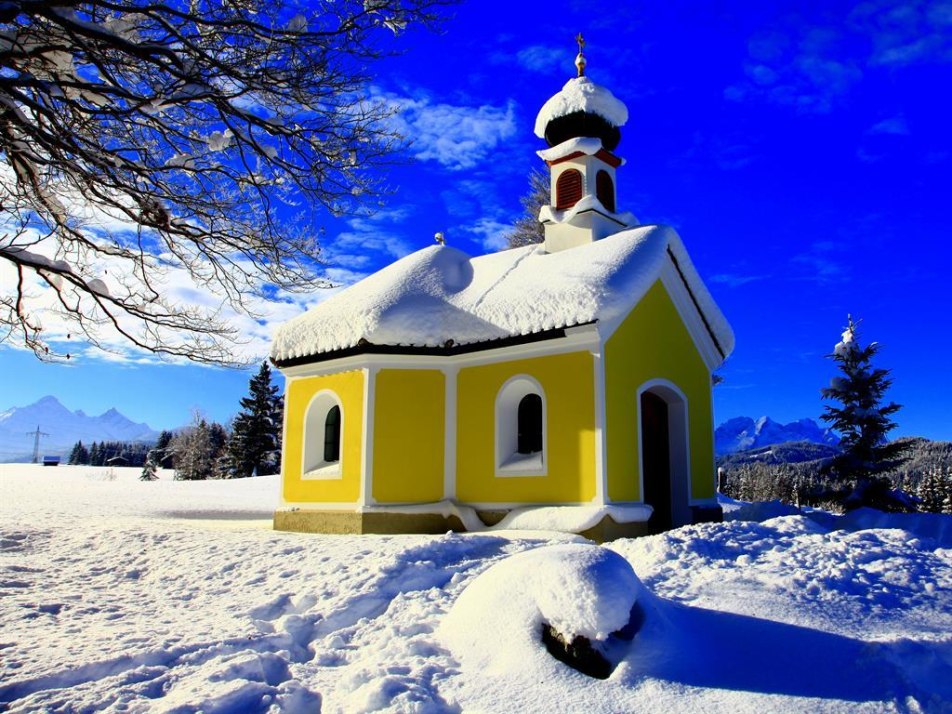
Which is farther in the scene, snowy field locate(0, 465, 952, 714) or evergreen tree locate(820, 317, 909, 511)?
evergreen tree locate(820, 317, 909, 511)

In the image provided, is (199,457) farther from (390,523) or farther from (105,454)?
(390,523)

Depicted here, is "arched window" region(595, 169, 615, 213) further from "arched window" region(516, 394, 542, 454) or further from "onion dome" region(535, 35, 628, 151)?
"arched window" region(516, 394, 542, 454)

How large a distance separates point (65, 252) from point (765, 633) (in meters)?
7.16

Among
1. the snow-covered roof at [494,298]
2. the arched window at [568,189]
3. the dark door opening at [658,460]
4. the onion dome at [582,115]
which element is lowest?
the dark door opening at [658,460]

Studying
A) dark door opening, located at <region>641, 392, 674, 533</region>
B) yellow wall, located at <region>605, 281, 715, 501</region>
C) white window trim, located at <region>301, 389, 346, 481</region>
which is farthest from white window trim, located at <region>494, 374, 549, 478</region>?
white window trim, located at <region>301, 389, 346, 481</region>

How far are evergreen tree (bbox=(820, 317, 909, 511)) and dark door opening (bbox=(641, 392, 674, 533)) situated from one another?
906cm

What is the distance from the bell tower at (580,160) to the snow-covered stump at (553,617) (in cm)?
1118

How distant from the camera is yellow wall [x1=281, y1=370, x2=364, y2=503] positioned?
13.0m

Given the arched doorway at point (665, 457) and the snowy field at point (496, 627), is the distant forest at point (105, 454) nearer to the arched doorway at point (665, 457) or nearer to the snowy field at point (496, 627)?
the arched doorway at point (665, 457)

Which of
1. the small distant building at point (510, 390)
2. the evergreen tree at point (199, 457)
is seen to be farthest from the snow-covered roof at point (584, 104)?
the evergreen tree at point (199, 457)

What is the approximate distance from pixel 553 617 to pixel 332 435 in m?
9.91

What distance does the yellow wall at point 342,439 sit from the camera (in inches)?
511

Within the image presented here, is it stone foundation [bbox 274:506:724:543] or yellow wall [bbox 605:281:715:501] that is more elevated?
yellow wall [bbox 605:281:715:501]

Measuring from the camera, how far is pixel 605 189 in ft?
55.2
